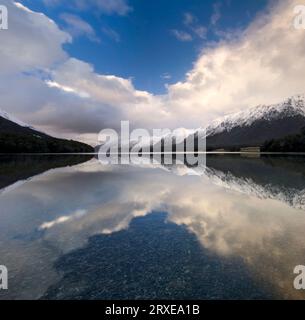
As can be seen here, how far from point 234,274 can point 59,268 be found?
883cm

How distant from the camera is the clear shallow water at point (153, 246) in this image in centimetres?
1067

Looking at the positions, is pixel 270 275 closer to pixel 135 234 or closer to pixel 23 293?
pixel 135 234

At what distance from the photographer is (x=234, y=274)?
1164 cm

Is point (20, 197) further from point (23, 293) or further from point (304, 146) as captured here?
point (304, 146)

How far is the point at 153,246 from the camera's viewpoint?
15367mm

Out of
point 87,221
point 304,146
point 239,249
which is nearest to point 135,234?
point 87,221

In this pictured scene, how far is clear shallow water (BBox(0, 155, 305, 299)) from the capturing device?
35.0 ft

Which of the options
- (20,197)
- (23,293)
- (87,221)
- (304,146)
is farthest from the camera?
(304,146)

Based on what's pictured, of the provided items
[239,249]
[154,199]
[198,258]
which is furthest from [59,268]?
[154,199]

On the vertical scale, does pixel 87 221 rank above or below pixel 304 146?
below

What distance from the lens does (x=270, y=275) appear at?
11445 mm

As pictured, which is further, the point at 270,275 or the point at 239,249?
→ the point at 239,249
